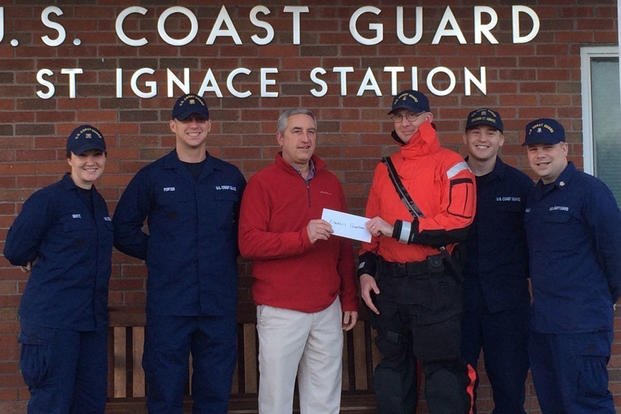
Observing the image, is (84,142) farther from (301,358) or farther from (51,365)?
(301,358)

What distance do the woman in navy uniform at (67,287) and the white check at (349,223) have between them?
3.80ft

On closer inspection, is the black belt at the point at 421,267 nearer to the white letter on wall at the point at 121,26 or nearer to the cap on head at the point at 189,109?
the cap on head at the point at 189,109

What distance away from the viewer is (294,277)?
4836 millimetres

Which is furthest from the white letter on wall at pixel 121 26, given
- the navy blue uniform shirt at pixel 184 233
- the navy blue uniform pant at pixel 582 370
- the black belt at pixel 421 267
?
the navy blue uniform pant at pixel 582 370

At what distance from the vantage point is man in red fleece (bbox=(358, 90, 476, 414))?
4.59 meters

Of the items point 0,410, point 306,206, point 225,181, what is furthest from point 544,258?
point 0,410

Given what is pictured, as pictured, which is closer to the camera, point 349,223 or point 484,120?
point 349,223

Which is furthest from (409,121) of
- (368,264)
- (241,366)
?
(241,366)

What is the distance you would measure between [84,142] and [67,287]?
74 centimetres

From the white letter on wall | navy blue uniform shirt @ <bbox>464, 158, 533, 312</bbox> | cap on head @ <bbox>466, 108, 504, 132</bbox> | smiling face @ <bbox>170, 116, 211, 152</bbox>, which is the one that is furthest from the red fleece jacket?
the white letter on wall

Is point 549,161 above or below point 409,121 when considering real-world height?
below

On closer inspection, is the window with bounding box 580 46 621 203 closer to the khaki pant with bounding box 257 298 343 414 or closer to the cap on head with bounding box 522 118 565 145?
the cap on head with bounding box 522 118 565 145

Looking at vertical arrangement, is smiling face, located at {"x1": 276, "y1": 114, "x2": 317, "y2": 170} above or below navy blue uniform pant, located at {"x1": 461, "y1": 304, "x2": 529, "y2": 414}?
above

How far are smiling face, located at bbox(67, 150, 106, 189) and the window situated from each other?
318cm
